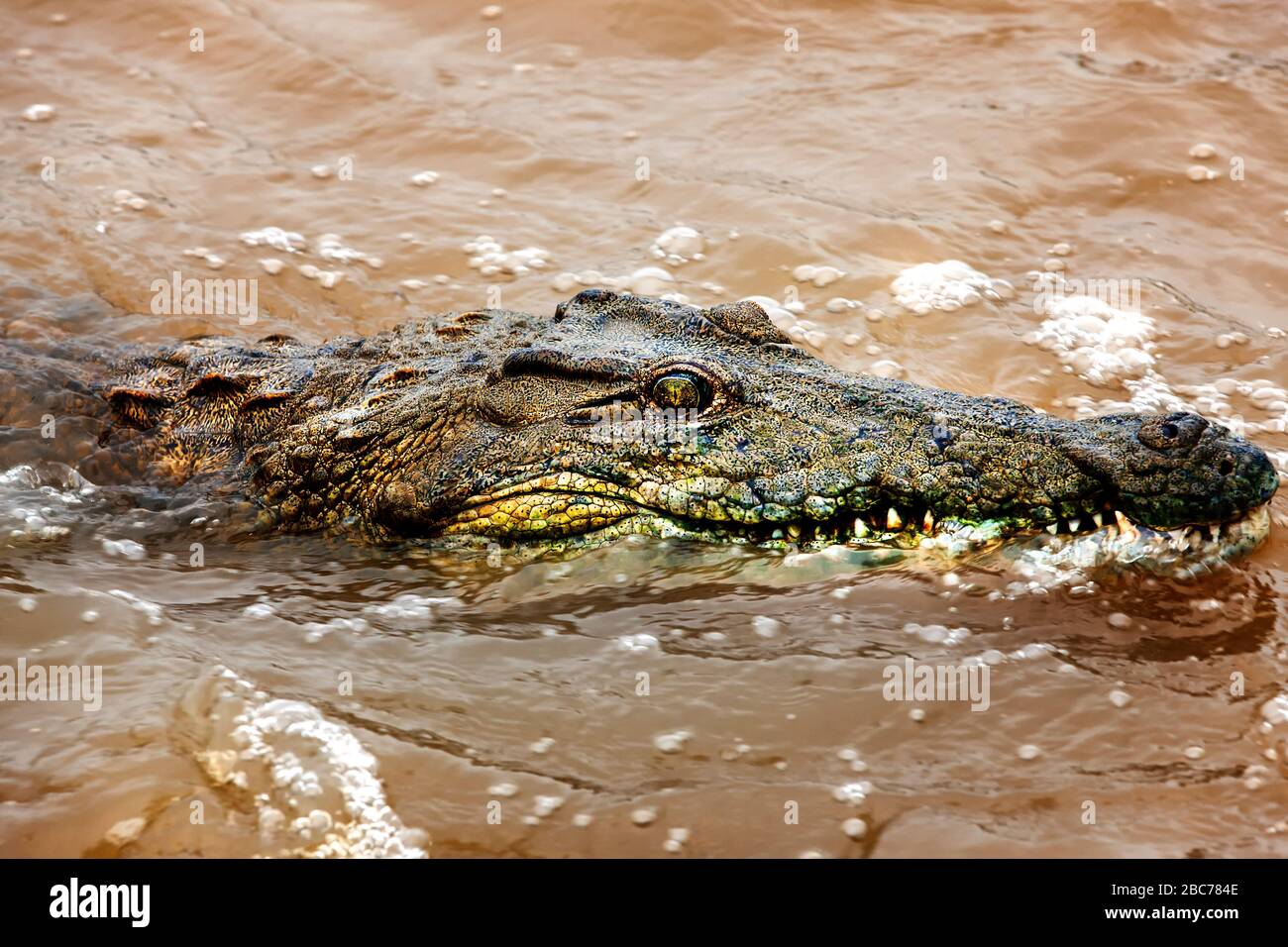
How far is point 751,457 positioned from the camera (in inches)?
169

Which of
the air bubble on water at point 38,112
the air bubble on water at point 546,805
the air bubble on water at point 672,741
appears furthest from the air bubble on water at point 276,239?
the air bubble on water at point 546,805

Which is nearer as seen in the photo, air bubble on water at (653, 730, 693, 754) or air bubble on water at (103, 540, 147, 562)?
air bubble on water at (653, 730, 693, 754)

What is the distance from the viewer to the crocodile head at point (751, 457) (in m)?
4.02

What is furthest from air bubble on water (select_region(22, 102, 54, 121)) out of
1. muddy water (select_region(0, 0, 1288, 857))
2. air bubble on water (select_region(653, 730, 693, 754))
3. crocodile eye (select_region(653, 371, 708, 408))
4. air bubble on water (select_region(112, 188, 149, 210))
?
air bubble on water (select_region(653, 730, 693, 754))

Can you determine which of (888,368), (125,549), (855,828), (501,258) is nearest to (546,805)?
(855,828)

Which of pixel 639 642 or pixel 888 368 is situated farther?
pixel 888 368

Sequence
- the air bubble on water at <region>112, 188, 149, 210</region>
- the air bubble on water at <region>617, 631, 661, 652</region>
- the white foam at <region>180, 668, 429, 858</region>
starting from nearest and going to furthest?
1. the white foam at <region>180, 668, 429, 858</region>
2. the air bubble on water at <region>617, 631, 661, 652</region>
3. the air bubble on water at <region>112, 188, 149, 210</region>

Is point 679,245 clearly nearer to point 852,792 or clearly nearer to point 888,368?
point 888,368

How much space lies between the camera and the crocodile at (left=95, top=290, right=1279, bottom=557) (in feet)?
13.3

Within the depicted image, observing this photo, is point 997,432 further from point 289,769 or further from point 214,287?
point 214,287

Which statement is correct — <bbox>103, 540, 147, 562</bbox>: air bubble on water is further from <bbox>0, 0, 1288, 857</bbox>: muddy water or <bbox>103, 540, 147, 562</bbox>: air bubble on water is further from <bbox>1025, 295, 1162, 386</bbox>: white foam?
<bbox>1025, 295, 1162, 386</bbox>: white foam

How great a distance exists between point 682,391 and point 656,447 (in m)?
0.23

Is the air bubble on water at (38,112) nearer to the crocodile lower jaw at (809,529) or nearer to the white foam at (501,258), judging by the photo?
the white foam at (501,258)

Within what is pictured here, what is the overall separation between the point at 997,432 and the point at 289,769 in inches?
103
